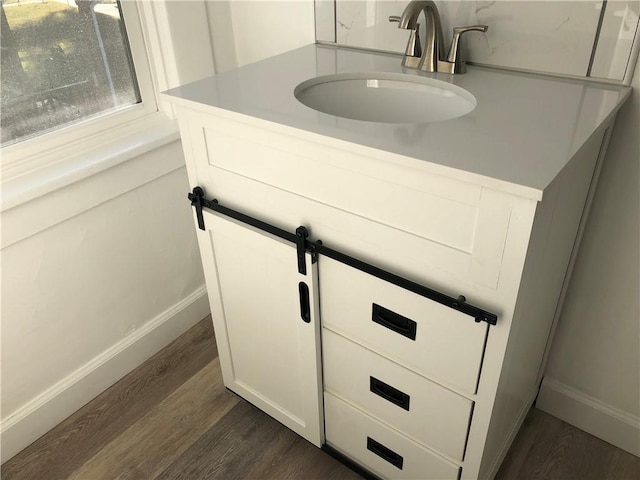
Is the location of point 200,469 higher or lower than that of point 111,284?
lower

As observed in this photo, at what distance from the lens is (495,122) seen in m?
0.92

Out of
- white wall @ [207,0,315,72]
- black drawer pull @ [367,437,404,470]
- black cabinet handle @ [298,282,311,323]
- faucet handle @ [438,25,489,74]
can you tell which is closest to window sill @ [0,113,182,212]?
white wall @ [207,0,315,72]

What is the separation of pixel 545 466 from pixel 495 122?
3.35ft

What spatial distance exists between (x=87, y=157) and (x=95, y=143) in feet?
0.21

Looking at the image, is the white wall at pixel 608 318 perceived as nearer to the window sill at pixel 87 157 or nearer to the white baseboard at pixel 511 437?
the white baseboard at pixel 511 437

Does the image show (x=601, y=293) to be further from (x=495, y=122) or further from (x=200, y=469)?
(x=200, y=469)

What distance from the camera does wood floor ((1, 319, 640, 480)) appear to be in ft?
4.72

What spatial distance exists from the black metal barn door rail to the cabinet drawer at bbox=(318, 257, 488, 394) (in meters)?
0.02

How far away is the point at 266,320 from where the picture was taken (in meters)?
1.31

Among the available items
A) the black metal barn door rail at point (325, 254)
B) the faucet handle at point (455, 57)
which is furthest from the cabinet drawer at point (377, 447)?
the faucet handle at point (455, 57)

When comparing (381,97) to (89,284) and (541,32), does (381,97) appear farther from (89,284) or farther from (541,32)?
(89,284)

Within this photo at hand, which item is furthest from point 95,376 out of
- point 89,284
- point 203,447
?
point 203,447

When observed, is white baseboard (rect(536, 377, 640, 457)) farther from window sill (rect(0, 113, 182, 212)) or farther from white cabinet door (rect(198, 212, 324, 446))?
window sill (rect(0, 113, 182, 212))

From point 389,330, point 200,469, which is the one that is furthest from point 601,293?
point 200,469
